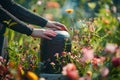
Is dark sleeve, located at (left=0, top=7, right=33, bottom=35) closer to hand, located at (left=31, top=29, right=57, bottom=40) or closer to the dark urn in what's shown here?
hand, located at (left=31, top=29, right=57, bottom=40)

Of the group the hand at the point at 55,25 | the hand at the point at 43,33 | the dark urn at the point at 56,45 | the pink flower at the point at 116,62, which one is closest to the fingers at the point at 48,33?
the hand at the point at 43,33

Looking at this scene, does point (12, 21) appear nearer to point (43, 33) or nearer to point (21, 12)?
point (43, 33)

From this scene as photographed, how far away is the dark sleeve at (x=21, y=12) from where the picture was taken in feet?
14.4

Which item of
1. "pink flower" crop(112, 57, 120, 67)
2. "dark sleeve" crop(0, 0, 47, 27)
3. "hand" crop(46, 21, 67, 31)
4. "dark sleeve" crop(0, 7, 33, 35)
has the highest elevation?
"dark sleeve" crop(0, 0, 47, 27)

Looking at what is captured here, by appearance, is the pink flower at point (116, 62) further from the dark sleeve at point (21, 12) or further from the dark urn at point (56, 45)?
the dark sleeve at point (21, 12)

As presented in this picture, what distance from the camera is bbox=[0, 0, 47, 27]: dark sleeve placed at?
4.39m

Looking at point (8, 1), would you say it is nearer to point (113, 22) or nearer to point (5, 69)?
point (5, 69)

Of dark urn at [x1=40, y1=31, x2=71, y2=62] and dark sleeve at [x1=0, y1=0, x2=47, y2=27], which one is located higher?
dark sleeve at [x1=0, y1=0, x2=47, y2=27]

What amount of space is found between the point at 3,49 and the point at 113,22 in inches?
61.6

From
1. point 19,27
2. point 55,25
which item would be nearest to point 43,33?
point 19,27

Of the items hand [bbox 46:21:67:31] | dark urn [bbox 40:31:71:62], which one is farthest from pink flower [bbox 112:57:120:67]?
hand [bbox 46:21:67:31]

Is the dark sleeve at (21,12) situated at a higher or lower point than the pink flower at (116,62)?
higher

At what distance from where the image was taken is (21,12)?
4426 millimetres

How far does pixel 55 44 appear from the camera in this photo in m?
4.24
